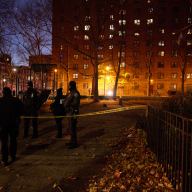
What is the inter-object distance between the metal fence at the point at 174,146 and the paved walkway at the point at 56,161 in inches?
61.9

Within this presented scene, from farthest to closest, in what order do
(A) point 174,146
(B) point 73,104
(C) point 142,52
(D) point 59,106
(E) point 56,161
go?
(C) point 142,52 → (D) point 59,106 → (B) point 73,104 → (E) point 56,161 → (A) point 174,146

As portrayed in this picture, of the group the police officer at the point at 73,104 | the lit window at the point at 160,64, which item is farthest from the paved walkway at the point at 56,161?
the lit window at the point at 160,64

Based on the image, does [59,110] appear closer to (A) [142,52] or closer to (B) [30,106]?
(B) [30,106]

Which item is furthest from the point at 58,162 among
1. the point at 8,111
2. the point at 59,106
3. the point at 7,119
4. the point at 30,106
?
the point at 30,106

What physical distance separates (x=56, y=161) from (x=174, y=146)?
12.1 ft

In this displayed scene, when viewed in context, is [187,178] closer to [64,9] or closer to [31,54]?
[31,54]

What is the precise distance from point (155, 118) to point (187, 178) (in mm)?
3331

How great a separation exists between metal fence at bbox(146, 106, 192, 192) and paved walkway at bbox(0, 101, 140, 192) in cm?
157

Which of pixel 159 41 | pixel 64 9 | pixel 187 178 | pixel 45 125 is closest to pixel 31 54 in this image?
pixel 64 9

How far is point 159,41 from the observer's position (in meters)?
85.6

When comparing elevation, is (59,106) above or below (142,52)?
below

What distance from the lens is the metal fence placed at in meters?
6.04

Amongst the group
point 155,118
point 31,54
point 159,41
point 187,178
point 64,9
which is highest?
point 64,9

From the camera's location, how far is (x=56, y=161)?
9.68 m
